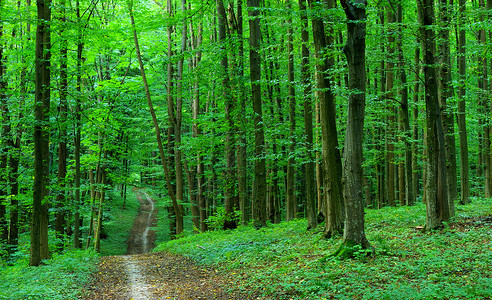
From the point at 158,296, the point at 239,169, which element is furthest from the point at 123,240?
the point at 158,296

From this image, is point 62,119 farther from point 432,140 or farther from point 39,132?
point 432,140

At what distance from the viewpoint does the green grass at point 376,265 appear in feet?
17.3

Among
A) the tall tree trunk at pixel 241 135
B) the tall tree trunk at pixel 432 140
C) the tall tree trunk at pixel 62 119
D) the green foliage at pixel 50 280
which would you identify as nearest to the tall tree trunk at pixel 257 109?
the tall tree trunk at pixel 241 135

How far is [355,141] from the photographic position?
7.27m

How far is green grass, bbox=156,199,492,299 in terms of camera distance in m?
5.26

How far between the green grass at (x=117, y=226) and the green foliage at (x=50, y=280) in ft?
35.4

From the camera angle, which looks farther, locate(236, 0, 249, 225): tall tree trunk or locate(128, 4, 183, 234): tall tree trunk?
locate(128, 4, 183, 234): tall tree trunk

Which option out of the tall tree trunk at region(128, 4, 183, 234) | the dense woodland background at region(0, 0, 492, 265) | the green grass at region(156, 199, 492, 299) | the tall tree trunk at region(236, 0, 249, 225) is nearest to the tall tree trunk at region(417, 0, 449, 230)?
the dense woodland background at region(0, 0, 492, 265)

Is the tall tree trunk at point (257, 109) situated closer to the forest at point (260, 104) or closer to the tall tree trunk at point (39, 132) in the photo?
the forest at point (260, 104)

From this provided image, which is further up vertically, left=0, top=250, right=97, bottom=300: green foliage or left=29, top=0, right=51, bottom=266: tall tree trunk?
left=29, top=0, right=51, bottom=266: tall tree trunk

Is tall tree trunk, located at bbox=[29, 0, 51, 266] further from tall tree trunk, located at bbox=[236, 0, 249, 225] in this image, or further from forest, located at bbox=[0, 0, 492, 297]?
A: tall tree trunk, located at bbox=[236, 0, 249, 225]

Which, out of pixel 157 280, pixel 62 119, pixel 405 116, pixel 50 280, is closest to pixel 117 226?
pixel 62 119

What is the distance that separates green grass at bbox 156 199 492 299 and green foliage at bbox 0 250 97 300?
3.57 meters

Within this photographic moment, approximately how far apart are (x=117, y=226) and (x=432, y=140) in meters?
27.0
